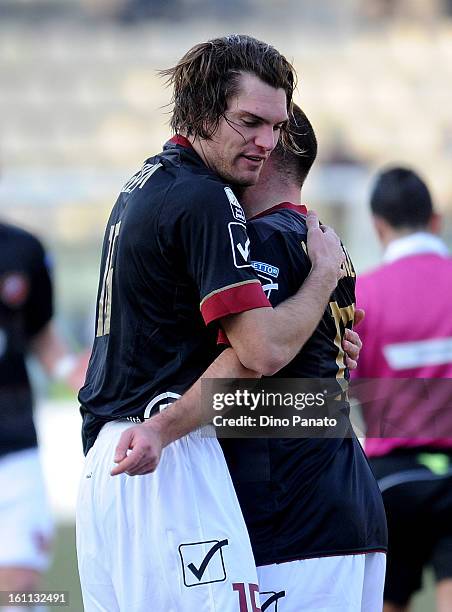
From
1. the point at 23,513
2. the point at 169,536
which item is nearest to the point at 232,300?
the point at 169,536

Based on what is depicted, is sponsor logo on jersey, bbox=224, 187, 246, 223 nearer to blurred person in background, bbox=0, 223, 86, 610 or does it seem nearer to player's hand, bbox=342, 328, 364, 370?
player's hand, bbox=342, 328, 364, 370

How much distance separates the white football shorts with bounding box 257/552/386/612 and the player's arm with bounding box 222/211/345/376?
51 cm

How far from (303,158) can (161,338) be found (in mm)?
686

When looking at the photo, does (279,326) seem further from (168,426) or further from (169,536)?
(169,536)

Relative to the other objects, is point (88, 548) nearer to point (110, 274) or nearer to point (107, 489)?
point (107, 489)

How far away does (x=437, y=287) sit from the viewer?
14.1 ft

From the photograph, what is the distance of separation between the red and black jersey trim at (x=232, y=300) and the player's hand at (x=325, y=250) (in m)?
0.25

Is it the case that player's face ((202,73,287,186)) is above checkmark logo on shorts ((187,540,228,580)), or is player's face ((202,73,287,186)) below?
above

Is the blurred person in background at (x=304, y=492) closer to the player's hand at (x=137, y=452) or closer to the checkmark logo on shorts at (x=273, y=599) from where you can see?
the checkmark logo on shorts at (x=273, y=599)

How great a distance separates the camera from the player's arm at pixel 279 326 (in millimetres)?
2404

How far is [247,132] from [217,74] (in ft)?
0.52

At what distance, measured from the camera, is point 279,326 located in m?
2.42

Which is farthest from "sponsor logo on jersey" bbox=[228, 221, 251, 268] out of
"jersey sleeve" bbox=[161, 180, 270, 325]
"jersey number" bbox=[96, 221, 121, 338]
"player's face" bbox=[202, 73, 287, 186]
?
"jersey number" bbox=[96, 221, 121, 338]

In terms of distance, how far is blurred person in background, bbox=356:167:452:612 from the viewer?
4176 millimetres
